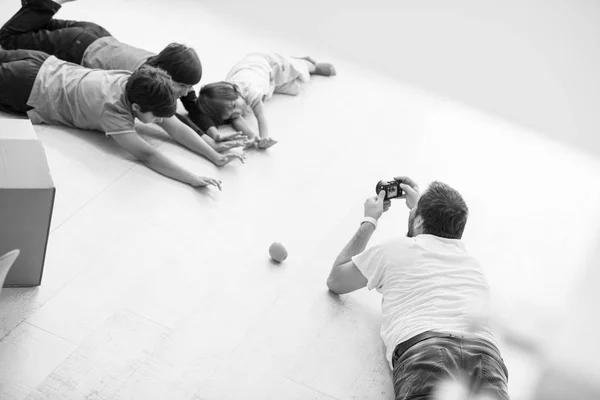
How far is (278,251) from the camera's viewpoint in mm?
1940

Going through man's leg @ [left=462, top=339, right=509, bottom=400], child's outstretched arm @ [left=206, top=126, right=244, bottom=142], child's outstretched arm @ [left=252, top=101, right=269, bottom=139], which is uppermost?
child's outstretched arm @ [left=252, top=101, right=269, bottom=139]

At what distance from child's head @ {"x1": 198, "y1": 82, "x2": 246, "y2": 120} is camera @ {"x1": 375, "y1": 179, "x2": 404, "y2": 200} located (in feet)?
2.39

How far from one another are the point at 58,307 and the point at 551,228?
1.58 m

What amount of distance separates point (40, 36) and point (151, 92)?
69 cm

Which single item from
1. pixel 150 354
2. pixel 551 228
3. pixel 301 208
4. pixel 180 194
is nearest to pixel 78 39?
pixel 180 194

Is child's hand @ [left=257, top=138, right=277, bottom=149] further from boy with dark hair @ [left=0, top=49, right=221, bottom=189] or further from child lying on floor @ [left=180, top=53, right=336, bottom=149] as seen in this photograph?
boy with dark hair @ [left=0, top=49, right=221, bottom=189]

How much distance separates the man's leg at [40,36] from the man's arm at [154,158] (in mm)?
515

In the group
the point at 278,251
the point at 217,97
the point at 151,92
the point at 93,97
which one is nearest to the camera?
the point at 278,251

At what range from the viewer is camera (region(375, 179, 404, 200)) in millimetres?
2016

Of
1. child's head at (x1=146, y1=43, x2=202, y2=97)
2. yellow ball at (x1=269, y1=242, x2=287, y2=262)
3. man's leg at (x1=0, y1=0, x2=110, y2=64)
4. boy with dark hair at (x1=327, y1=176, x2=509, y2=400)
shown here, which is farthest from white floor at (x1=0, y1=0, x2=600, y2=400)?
man's leg at (x1=0, y1=0, x2=110, y2=64)

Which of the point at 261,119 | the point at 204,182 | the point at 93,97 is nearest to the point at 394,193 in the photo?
the point at 204,182

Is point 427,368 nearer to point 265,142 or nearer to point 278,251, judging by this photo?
point 278,251

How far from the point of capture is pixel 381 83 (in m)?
3.06

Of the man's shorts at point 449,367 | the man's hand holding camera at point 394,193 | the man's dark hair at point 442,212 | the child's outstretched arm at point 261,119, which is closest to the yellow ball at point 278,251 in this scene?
the man's hand holding camera at point 394,193
